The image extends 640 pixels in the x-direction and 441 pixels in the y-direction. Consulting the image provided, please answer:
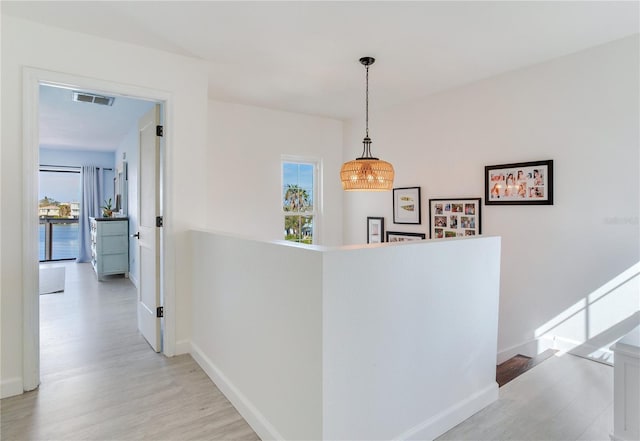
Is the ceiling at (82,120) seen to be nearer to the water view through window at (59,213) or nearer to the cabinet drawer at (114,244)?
the water view through window at (59,213)

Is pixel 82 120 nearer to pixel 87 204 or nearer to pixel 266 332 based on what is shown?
pixel 87 204

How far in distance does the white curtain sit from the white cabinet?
243cm

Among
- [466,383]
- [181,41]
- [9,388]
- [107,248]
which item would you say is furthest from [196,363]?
[107,248]

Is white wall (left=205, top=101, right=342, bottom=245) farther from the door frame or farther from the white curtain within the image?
the white curtain

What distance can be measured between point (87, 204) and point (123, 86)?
6.48 metres

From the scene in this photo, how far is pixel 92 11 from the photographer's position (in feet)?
7.41

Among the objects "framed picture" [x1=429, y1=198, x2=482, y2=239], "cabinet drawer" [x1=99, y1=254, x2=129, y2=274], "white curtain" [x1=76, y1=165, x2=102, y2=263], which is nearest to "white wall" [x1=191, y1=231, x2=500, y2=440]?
"framed picture" [x1=429, y1=198, x2=482, y2=239]

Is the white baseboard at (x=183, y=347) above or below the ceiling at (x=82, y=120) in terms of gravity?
below

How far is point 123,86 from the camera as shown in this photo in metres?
2.66

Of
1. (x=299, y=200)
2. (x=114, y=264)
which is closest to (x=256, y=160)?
(x=299, y=200)

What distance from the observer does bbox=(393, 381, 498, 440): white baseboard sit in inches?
71.0

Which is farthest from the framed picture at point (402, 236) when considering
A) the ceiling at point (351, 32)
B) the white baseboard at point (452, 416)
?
the white baseboard at point (452, 416)

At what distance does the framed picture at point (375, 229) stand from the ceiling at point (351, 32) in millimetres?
1863

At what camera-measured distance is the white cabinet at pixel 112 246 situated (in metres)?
5.77
